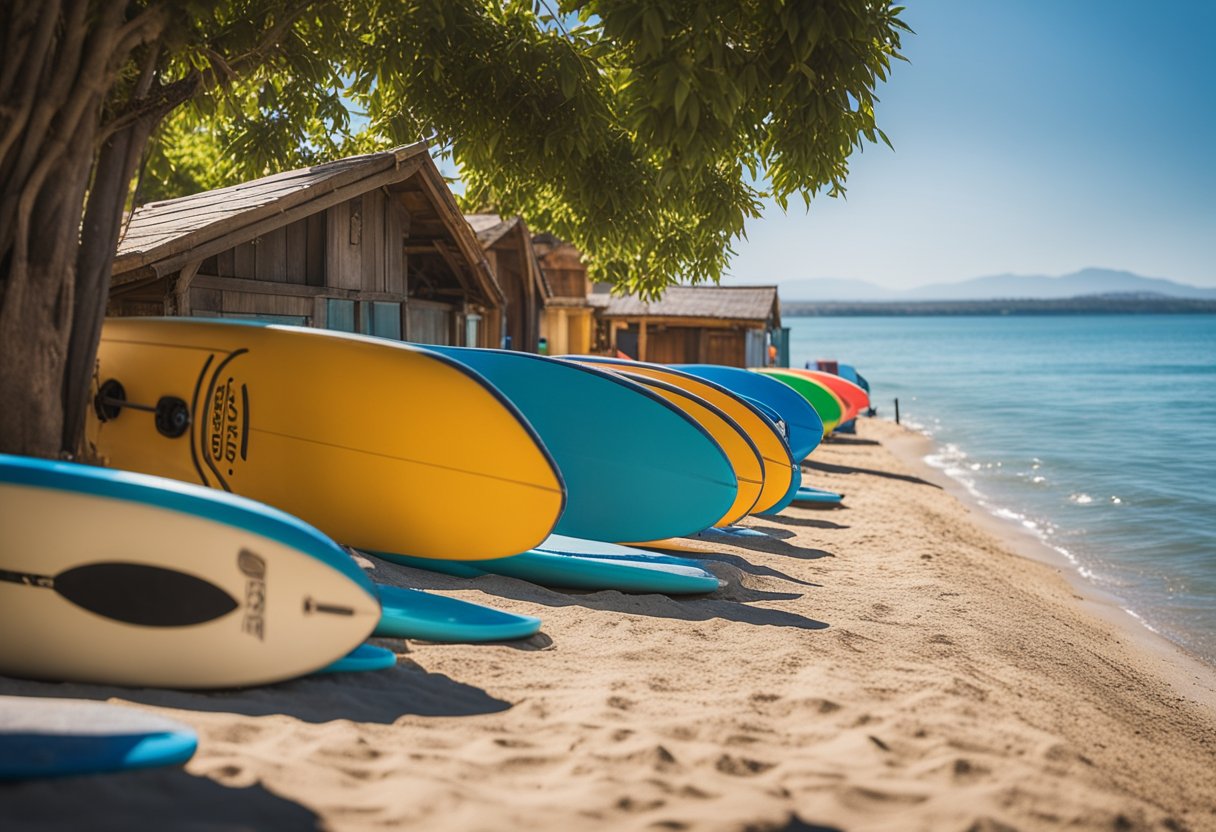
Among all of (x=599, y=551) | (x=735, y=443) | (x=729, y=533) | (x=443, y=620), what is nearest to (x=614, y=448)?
(x=599, y=551)

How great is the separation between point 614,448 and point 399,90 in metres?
3.82

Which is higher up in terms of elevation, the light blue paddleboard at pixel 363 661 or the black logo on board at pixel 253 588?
the black logo on board at pixel 253 588

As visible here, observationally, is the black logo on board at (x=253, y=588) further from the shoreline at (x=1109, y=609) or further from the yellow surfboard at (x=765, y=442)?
the shoreline at (x=1109, y=609)

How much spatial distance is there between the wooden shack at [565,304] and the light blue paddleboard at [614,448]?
58.1 ft

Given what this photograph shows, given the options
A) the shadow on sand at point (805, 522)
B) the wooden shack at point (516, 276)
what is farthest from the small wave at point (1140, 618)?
the wooden shack at point (516, 276)

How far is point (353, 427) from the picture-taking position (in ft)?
18.0

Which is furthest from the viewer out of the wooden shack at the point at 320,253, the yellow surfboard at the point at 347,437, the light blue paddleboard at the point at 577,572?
the wooden shack at the point at 320,253

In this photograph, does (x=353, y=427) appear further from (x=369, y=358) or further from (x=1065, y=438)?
(x=1065, y=438)

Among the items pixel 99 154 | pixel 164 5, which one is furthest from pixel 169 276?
pixel 164 5

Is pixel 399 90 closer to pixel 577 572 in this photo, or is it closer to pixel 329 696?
pixel 577 572

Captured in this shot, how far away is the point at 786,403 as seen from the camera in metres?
12.5

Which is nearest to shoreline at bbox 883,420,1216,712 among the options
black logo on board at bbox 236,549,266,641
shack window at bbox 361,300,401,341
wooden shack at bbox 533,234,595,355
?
black logo on board at bbox 236,549,266,641

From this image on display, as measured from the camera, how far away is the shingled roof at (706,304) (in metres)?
25.1

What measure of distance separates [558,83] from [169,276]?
3.49 meters
